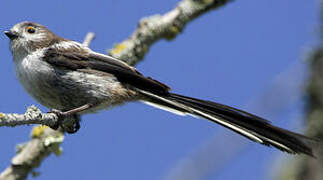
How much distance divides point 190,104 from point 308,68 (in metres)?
1.73

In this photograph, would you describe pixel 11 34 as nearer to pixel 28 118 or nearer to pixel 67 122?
pixel 67 122

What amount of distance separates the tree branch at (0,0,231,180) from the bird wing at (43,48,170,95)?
34cm

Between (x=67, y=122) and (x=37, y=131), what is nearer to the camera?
(x=67, y=122)

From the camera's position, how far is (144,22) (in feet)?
18.1

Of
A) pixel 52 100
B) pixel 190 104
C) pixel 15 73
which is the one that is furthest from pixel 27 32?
pixel 190 104

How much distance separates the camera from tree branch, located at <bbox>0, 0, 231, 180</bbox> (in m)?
4.73

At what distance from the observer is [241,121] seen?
14.9 feet

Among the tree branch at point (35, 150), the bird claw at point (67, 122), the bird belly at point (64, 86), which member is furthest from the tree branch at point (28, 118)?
the bird belly at point (64, 86)

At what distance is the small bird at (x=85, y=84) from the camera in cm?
480

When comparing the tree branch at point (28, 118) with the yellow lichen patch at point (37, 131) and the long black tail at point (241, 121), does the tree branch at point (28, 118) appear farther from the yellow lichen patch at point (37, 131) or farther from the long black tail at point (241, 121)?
the long black tail at point (241, 121)

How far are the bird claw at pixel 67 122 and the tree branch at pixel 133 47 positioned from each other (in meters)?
0.12

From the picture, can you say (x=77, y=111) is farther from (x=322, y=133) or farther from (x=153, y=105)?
(x=322, y=133)

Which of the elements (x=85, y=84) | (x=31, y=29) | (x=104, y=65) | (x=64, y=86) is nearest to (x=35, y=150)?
(x=64, y=86)

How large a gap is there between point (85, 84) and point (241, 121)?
58.6 inches
